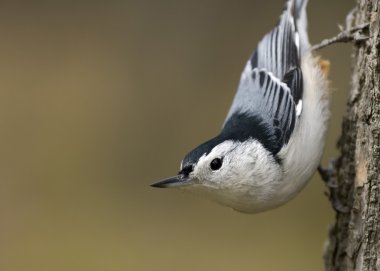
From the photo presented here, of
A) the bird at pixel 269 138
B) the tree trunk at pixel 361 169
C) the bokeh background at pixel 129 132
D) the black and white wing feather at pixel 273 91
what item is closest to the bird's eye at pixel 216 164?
the bird at pixel 269 138

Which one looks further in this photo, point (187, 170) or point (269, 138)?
point (269, 138)

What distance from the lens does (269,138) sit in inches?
104

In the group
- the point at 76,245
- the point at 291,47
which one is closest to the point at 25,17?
the point at 76,245

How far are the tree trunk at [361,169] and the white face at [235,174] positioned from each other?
0.29m

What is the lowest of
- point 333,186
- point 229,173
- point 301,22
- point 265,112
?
point 333,186

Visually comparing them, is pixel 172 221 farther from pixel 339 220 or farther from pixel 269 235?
pixel 339 220

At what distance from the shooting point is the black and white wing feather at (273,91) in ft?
8.72

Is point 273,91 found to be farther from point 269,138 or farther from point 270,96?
point 269,138

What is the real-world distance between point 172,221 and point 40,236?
812mm

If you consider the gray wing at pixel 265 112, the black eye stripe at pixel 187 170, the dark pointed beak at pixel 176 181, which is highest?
the gray wing at pixel 265 112

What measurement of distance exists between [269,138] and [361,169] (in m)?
0.36

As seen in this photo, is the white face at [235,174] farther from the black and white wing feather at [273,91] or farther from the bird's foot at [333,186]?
the bird's foot at [333,186]

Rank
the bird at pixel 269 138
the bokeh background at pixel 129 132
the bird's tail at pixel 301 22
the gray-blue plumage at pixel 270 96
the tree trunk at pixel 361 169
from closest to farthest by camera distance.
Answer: the tree trunk at pixel 361 169 < the bird at pixel 269 138 < the gray-blue plumage at pixel 270 96 < the bird's tail at pixel 301 22 < the bokeh background at pixel 129 132

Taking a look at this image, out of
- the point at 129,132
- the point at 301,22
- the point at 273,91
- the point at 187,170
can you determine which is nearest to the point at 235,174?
the point at 187,170
